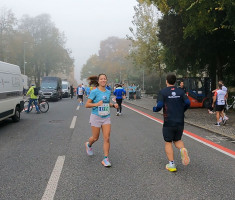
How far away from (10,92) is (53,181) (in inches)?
271

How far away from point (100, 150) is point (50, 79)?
25190mm

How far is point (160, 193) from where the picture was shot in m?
3.79

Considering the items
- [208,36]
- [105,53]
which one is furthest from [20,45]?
[208,36]

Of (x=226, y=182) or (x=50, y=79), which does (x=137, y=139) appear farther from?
(x=50, y=79)

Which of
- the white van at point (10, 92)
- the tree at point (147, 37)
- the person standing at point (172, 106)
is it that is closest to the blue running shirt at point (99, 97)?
the person standing at point (172, 106)

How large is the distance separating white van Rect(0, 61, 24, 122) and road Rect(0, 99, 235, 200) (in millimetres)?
2016

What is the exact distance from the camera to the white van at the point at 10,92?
9423 mm

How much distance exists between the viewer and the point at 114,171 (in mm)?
4777

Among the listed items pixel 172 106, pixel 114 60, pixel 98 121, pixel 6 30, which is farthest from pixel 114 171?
pixel 114 60

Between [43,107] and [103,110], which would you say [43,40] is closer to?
[43,107]

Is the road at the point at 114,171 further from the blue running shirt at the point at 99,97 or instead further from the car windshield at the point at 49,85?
the car windshield at the point at 49,85

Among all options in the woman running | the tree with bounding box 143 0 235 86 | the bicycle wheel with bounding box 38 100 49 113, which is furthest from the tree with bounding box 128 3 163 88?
the woman running

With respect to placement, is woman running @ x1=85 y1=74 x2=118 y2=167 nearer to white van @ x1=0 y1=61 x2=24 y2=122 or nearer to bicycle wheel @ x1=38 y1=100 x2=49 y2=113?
white van @ x1=0 y1=61 x2=24 y2=122

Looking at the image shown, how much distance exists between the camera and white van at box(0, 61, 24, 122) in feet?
30.9
